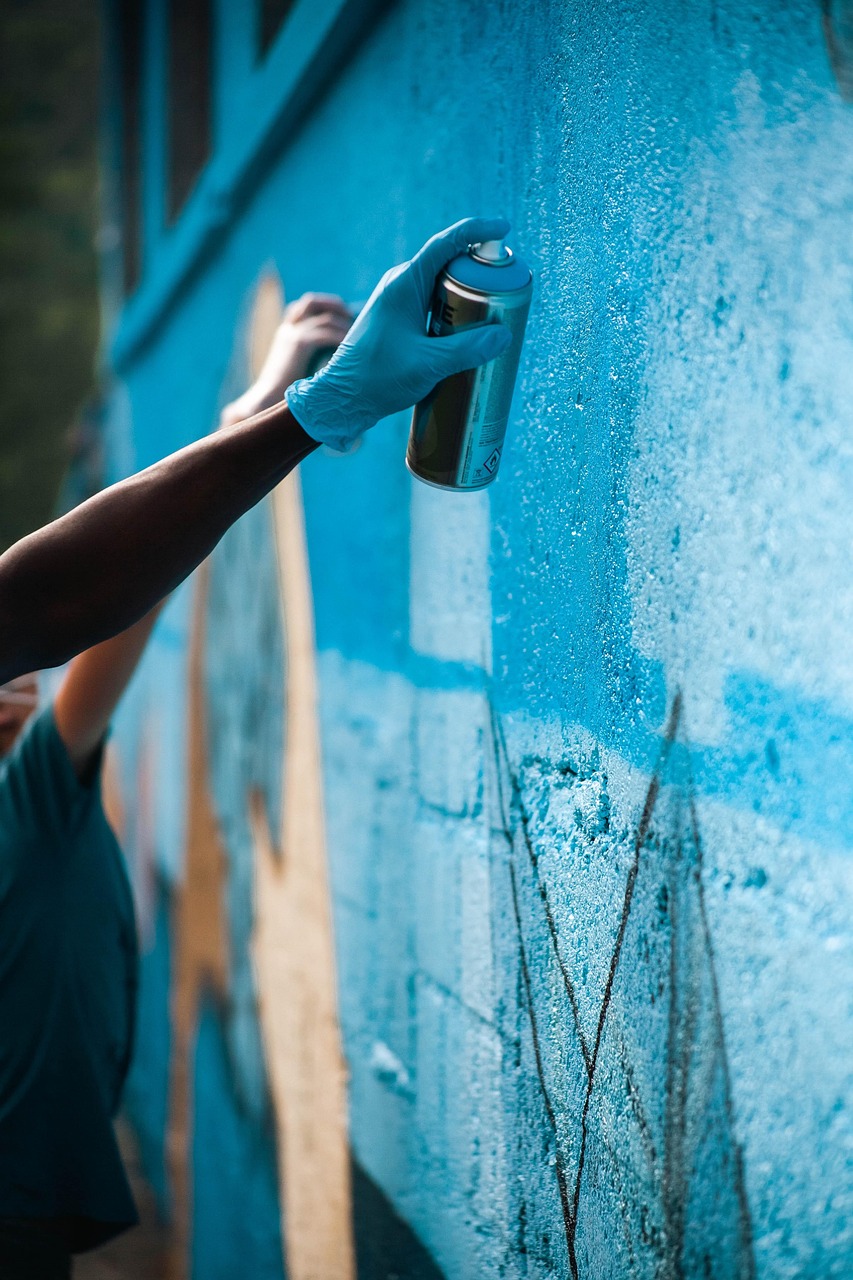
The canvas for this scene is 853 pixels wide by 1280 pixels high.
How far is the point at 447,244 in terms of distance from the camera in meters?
1.22

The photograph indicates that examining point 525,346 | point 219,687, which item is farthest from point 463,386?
point 219,687

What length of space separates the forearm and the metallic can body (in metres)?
0.17

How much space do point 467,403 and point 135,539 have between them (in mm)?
435

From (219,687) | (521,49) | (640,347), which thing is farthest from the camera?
(219,687)

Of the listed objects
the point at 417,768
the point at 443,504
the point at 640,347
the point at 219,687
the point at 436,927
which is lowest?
the point at 436,927

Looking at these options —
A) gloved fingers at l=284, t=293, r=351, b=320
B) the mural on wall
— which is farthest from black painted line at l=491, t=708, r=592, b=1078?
gloved fingers at l=284, t=293, r=351, b=320

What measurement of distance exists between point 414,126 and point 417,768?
116 centimetres

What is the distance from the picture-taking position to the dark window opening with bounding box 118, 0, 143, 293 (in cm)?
661

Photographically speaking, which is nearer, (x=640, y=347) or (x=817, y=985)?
(x=817, y=985)

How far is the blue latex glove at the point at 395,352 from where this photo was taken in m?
1.21

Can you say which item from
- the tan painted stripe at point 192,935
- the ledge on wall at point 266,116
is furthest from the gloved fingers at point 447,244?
the tan painted stripe at point 192,935

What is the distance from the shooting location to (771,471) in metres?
0.97

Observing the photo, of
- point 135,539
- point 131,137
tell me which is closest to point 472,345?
point 135,539

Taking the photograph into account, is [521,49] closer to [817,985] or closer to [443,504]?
[443,504]
